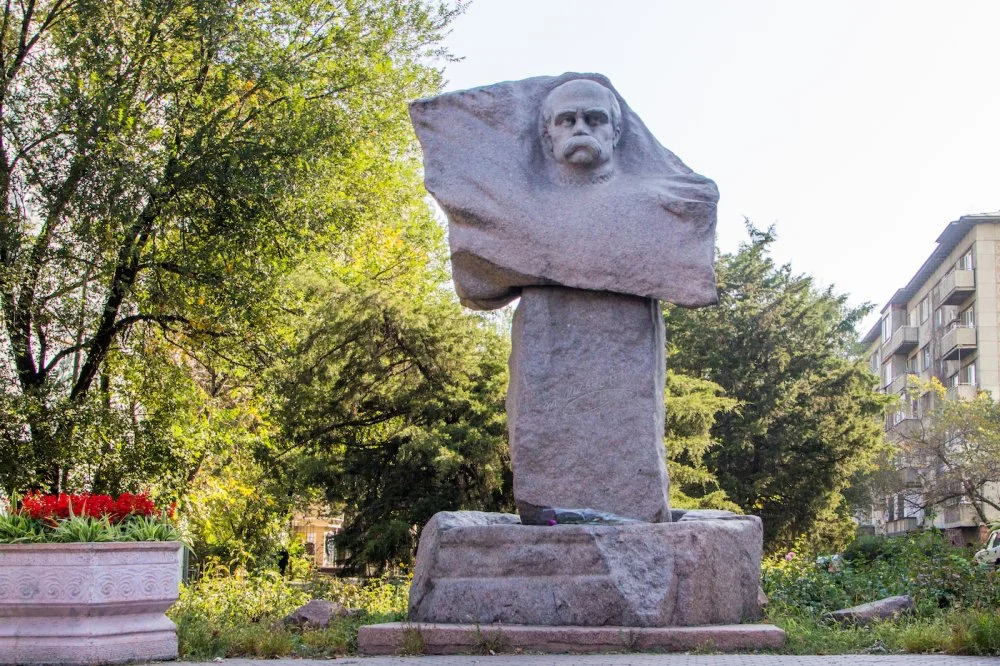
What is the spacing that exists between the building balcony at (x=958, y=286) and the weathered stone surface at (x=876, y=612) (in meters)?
40.5

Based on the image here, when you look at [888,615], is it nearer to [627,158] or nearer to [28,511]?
[627,158]

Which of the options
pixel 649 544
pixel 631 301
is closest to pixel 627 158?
pixel 631 301

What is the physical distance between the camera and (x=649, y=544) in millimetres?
6676

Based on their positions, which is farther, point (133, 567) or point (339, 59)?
point (339, 59)

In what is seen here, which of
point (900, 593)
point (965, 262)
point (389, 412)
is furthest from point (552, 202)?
point (965, 262)

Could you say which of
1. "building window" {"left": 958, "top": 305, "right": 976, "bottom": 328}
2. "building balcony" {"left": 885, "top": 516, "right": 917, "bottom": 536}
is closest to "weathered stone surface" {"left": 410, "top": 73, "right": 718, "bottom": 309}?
"building window" {"left": 958, "top": 305, "right": 976, "bottom": 328}

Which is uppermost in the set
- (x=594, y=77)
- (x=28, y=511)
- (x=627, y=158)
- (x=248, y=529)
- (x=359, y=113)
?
(x=359, y=113)

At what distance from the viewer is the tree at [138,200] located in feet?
43.2

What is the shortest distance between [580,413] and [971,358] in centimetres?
4289

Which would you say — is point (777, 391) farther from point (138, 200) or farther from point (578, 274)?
point (578, 274)

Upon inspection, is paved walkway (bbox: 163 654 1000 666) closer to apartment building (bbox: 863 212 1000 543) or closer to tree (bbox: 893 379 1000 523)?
tree (bbox: 893 379 1000 523)

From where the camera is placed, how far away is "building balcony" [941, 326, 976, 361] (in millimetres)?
45156

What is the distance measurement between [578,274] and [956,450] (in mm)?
33189

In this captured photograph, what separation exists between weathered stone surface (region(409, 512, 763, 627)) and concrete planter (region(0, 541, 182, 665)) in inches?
70.6
